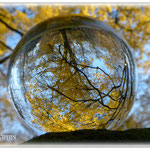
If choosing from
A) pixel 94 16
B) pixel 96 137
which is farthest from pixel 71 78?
pixel 94 16

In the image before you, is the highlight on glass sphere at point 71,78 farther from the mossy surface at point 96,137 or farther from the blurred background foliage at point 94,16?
the blurred background foliage at point 94,16

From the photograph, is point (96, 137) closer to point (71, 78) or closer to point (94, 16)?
point (71, 78)

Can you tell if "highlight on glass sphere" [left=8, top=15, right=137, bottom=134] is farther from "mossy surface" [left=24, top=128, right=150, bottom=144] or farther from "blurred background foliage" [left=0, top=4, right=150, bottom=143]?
"blurred background foliage" [left=0, top=4, right=150, bottom=143]

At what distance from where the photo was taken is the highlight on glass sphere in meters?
1.62

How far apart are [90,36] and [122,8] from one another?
427cm

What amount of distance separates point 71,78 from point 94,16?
3647 millimetres

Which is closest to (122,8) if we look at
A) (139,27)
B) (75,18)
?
(139,27)

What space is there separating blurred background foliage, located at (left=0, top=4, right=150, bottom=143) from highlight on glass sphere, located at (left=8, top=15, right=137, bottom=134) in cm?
340

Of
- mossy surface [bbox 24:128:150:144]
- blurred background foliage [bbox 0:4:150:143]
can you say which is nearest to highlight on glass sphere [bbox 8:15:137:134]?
mossy surface [bbox 24:128:150:144]

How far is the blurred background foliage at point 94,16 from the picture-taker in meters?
4.98

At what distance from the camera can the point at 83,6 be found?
4.92 meters

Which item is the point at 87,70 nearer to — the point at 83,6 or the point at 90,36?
the point at 90,36

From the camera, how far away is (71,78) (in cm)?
160

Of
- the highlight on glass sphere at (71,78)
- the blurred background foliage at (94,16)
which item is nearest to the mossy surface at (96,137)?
the highlight on glass sphere at (71,78)
